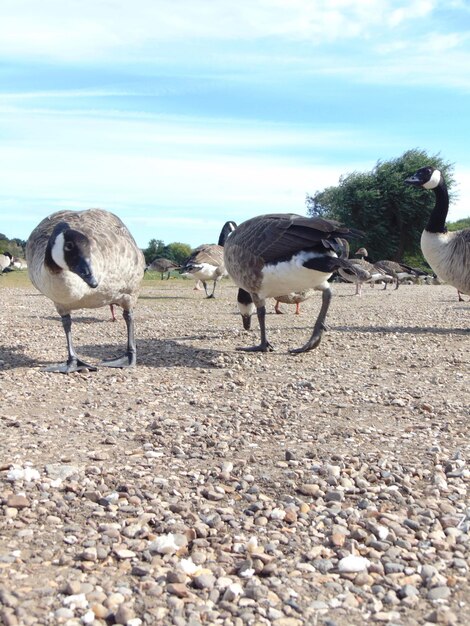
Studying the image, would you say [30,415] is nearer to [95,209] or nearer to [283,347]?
[95,209]

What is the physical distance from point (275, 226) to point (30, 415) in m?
4.40

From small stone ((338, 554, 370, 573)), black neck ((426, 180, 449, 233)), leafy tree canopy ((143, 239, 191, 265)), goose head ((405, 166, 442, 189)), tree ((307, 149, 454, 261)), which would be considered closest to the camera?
small stone ((338, 554, 370, 573))

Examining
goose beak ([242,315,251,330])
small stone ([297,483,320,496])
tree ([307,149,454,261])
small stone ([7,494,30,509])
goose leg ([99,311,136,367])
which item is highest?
tree ([307,149,454,261])

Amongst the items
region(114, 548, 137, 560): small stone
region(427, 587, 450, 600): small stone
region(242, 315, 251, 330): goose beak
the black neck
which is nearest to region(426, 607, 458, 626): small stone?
region(427, 587, 450, 600): small stone

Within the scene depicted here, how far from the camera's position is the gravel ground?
277 centimetres

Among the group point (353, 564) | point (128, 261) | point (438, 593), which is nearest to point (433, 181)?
point (128, 261)

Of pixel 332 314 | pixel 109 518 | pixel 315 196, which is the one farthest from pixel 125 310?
pixel 315 196

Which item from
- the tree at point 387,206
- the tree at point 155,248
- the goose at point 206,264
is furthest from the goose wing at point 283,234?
the tree at point 155,248

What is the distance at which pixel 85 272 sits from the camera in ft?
22.3

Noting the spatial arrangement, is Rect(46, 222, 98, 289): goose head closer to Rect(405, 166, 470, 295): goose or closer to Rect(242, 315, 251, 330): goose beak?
Rect(242, 315, 251, 330): goose beak

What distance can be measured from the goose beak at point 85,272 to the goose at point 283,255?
275 cm

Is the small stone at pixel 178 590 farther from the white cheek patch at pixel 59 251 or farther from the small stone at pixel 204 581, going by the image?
the white cheek patch at pixel 59 251

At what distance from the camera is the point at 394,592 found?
9.35 ft

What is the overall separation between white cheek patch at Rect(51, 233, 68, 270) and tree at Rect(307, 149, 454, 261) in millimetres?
44510
